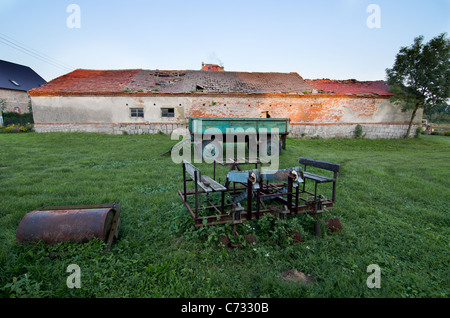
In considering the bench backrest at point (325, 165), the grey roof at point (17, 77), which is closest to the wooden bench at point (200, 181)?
the bench backrest at point (325, 165)

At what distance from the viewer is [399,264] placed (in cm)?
286

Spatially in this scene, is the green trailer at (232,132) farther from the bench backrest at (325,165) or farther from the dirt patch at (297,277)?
the dirt patch at (297,277)

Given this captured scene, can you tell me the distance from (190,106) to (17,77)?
92.4 ft

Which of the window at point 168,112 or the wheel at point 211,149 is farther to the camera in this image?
the window at point 168,112

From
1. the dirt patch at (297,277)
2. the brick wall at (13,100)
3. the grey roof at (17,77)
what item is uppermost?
the grey roof at (17,77)

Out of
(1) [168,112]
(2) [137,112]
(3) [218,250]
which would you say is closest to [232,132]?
(3) [218,250]

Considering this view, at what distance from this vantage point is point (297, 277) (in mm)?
2666

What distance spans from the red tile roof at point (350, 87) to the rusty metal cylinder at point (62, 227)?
18315 millimetres

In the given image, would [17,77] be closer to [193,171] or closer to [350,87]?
[193,171]

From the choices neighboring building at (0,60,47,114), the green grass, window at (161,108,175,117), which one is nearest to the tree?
the green grass

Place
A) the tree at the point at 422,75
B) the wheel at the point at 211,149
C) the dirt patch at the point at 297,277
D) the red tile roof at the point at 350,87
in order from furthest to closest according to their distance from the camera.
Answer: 1. the red tile roof at the point at 350,87
2. the tree at the point at 422,75
3. the wheel at the point at 211,149
4. the dirt patch at the point at 297,277

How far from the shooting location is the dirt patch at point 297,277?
2576mm

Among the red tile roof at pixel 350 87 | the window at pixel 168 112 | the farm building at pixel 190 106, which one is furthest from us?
the red tile roof at pixel 350 87

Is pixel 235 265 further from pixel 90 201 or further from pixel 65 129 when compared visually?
pixel 65 129
